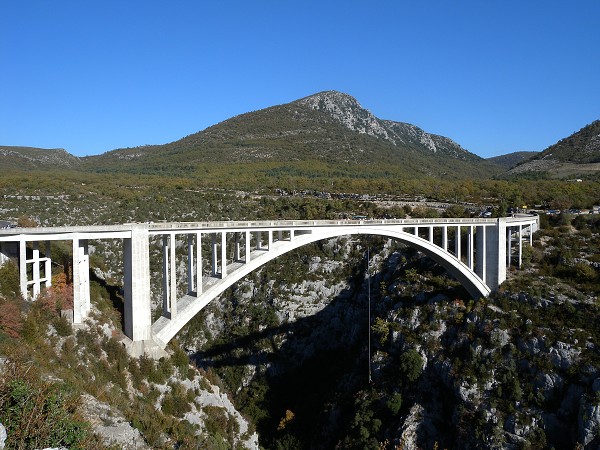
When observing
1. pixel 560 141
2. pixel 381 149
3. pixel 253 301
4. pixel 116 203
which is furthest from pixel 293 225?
pixel 560 141

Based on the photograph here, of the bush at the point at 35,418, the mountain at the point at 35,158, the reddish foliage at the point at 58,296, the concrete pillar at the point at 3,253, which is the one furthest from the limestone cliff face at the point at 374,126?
the bush at the point at 35,418

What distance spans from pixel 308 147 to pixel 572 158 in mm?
52002

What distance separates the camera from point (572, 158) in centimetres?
9056

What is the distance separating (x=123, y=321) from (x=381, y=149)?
9387 cm

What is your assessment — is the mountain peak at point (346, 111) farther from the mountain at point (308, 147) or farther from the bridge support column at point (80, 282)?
the bridge support column at point (80, 282)

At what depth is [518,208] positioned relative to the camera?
49938 millimetres

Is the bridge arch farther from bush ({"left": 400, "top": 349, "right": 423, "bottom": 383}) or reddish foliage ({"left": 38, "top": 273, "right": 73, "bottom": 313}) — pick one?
bush ({"left": 400, "top": 349, "right": 423, "bottom": 383})

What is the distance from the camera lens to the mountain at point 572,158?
81625 mm

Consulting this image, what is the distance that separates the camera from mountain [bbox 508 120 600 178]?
8162 cm

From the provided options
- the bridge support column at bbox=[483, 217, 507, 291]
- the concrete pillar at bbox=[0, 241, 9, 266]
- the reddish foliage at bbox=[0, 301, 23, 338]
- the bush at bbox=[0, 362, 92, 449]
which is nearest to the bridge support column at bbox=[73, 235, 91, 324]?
the reddish foliage at bbox=[0, 301, 23, 338]

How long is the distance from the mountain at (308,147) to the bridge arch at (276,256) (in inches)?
2146

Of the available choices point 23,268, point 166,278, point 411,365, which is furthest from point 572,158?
point 23,268

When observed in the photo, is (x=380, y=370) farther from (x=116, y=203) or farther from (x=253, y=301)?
(x=116, y=203)

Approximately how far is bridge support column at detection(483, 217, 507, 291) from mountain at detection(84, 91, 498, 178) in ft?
174
